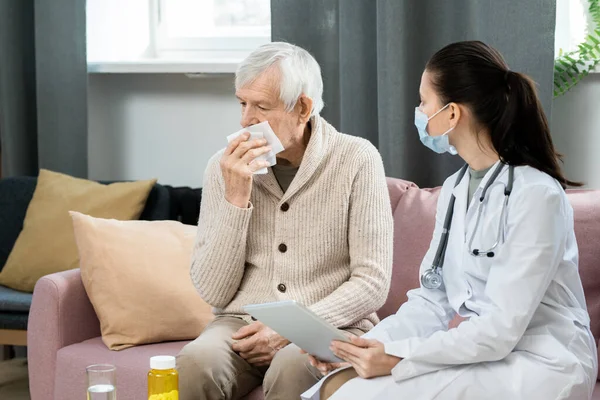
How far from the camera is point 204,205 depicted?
7.63ft

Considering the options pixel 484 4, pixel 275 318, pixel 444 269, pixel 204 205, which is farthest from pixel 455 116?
pixel 484 4

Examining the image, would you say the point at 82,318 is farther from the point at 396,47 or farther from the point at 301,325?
the point at 396,47

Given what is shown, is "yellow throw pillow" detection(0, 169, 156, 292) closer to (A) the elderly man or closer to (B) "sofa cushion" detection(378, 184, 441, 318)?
(A) the elderly man

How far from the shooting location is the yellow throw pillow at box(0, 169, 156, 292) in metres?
3.09

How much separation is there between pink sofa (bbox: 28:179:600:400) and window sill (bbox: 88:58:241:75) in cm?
106

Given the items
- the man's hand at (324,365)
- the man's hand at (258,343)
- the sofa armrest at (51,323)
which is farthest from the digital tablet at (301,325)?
the sofa armrest at (51,323)

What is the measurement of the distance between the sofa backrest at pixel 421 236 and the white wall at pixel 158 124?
1.06 metres

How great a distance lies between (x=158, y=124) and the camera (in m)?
3.61

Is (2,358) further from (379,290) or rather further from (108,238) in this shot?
(379,290)

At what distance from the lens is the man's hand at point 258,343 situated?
6.93ft

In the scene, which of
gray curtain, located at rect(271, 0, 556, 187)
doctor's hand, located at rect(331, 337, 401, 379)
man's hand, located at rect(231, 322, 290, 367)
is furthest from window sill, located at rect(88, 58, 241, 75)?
doctor's hand, located at rect(331, 337, 401, 379)

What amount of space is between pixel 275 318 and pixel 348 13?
144 centimetres

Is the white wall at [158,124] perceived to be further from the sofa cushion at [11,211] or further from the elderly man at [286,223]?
the elderly man at [286,223]

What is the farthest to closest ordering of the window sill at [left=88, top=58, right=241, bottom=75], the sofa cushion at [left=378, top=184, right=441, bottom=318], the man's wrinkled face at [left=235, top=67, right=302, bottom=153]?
1. the window sill at [left=88, top=58, right=241, bottom=75]
2. the sofa cushion at [left=378, top=184, right=441, bottom=318]
3. the man's wrinkled face at [left=235, top=67, right=302, bottom=153]
